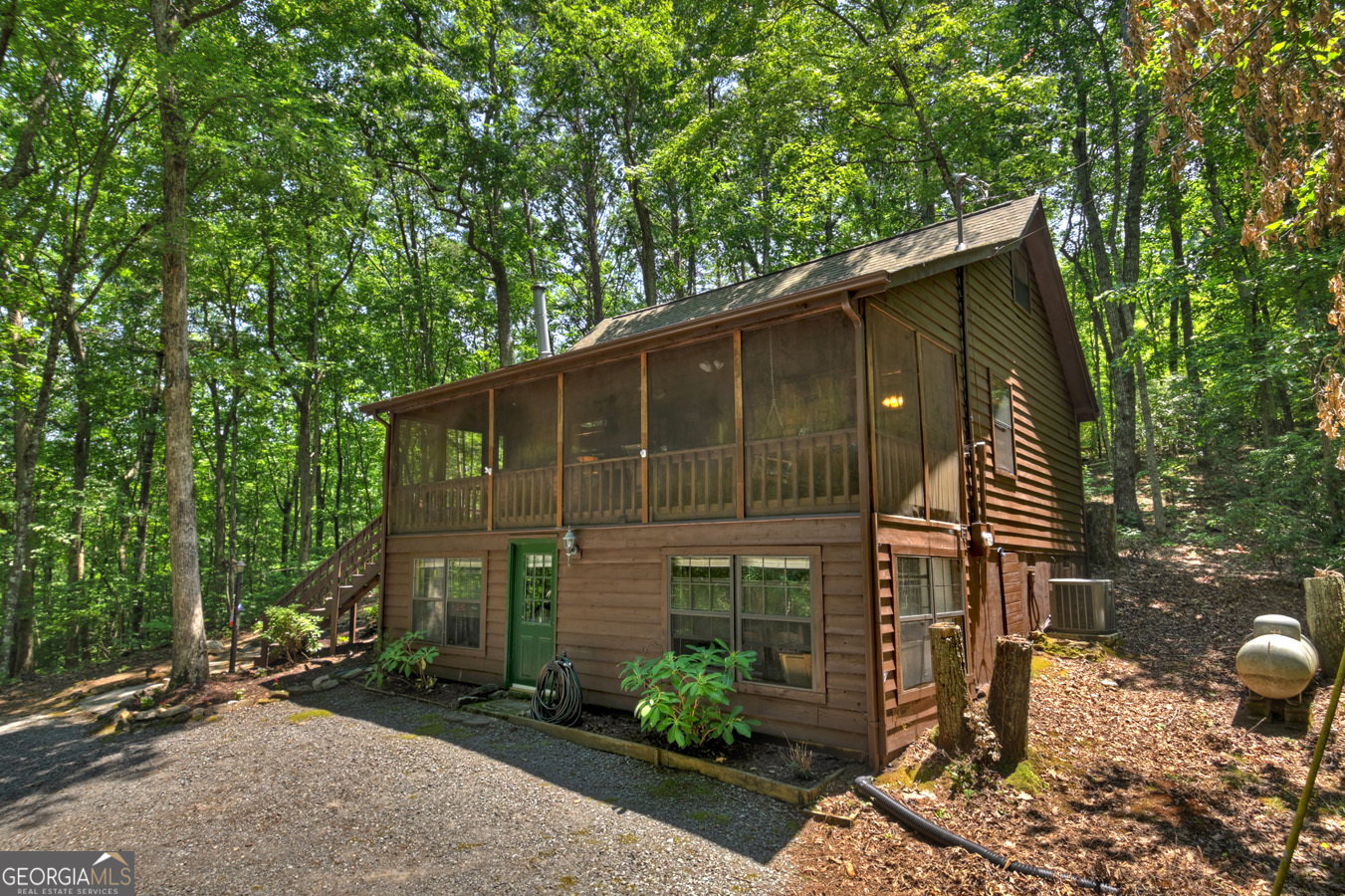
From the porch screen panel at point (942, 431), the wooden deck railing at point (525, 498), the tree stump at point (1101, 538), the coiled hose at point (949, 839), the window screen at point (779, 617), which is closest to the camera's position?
the coiled hose at point (949, 839)

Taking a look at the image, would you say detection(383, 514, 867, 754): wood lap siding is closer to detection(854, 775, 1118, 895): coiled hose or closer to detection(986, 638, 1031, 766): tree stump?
detection(854, 775, 1118, 895): coiled hose

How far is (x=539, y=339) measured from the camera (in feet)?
50.5

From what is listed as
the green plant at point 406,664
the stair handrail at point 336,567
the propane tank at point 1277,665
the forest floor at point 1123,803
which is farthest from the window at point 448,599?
the propane tank at point 1277,665

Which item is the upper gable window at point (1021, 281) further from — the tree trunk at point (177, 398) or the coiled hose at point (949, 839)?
the tree trunk at point (177, 398)

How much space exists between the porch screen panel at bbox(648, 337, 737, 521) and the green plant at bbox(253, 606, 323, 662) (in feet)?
23.7

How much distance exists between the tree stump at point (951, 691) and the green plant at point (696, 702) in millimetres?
1800

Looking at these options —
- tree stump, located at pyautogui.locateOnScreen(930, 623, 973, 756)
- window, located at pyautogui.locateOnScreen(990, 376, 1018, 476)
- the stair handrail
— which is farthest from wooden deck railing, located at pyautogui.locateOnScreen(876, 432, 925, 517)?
the stair handrail

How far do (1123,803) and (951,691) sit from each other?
4.86ft

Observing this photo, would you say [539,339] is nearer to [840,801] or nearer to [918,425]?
[918,425]

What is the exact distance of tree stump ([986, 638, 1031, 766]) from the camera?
20.3ft

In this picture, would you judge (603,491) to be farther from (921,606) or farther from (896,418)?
(921,606)

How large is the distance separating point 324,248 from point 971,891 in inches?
895

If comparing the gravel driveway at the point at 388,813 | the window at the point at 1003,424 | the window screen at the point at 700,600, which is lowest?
the gravel driveway at the point at 388,813

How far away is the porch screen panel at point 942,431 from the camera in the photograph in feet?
27.3
